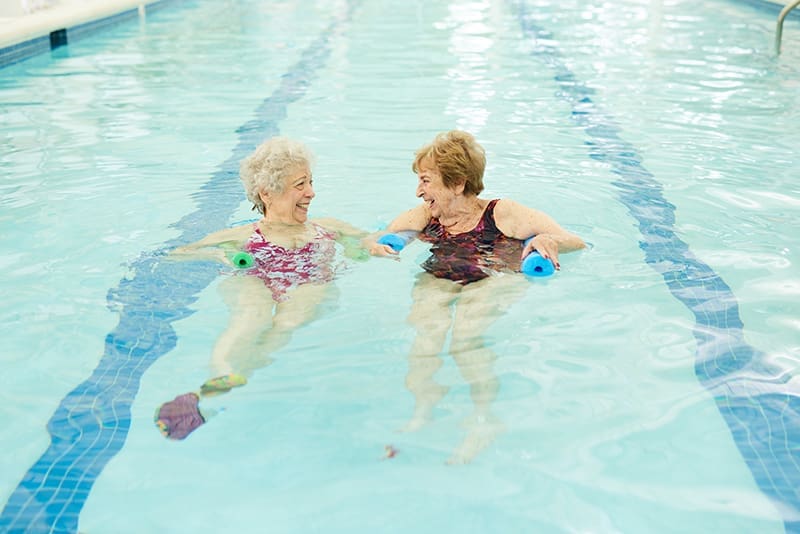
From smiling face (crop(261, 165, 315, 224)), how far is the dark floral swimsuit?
1.62ft

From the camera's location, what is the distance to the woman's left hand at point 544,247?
320 cm

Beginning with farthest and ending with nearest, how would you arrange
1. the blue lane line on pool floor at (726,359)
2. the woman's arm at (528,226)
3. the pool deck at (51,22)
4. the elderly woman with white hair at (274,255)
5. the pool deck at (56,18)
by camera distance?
the pool deck at (51,22), the pool deck at (56,18), the woman's arm at (528,226), the elderly woman with white hair at (274,255), the blue lane line on pool floor at (726,359)

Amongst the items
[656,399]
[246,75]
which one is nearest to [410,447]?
[656,399]

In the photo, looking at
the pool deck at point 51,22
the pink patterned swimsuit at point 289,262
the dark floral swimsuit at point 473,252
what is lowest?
the pool deck at point 51,22

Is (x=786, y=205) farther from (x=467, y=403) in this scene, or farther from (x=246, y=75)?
(x=246, y=75)

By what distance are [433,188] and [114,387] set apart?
1333 millimetres

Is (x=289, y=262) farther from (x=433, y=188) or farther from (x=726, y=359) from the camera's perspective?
(x=726, y=359)

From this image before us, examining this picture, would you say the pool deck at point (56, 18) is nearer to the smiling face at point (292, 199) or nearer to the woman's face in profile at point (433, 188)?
the smiling face at point (292, 199)

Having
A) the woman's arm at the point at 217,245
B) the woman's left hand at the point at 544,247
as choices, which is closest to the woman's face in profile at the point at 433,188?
the woman's left hand at the point at 544,247

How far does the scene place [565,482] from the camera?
233 cm

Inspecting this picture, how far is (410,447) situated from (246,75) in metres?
6.67

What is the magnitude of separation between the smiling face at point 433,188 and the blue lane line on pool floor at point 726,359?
958mm

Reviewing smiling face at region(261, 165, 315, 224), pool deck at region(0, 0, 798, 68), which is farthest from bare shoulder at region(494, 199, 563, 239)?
pool deck at region(0, 0, 798, 68)

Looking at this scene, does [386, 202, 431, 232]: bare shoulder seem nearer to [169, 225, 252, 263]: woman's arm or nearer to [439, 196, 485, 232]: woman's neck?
[439, 196, 485, 232]: woman's neck
